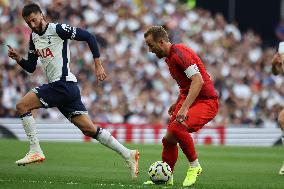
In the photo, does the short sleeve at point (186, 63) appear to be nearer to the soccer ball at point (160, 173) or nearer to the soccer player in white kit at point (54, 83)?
the soccer ball at point (160, 173)

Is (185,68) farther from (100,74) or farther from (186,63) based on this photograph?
(100,74)

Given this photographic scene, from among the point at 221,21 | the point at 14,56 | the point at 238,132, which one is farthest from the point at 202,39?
the point at 14,56

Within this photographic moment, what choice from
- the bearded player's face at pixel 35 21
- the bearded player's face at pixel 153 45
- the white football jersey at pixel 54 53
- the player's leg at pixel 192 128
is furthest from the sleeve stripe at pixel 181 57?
the bearded player's face at pixel 35 21

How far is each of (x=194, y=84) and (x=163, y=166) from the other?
1195 mm

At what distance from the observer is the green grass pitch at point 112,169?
1195 centimetres

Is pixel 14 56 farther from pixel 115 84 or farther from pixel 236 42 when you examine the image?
pixel 236 42

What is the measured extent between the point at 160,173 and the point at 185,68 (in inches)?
56.5

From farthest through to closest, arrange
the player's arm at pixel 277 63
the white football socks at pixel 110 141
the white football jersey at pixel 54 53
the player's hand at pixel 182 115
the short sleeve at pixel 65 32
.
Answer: the player's arm at pixel 277 63
the white football jersey at pixel 54 53
the short sleeve at pixel 65 32
the white football socks at pixel 110 141
the player's hand at pixel 182 115

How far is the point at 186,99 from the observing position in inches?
458

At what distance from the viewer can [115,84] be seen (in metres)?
25.4

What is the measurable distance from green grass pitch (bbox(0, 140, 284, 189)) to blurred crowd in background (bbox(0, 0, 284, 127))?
11.5 feet

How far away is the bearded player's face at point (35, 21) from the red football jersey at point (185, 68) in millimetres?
1993

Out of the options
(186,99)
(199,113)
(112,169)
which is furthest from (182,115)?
(112,169)

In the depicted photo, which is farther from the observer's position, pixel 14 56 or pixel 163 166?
pixel 14 56
